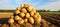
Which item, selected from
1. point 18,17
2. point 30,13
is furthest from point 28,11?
point 18,17

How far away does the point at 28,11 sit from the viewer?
4.99 meters

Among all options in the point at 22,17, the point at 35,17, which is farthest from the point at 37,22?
the point at 22,17

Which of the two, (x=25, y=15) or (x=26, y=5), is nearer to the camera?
(x=25, y=15)

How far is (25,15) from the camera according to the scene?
15.8ft

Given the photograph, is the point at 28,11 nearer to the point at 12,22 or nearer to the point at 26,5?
the point at 26,5

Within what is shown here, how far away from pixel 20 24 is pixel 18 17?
23 cm

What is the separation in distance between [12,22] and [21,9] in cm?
59

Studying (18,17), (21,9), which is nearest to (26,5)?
(21,9)

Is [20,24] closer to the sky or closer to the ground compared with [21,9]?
closer to the ground

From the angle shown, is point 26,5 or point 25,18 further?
point 26,5

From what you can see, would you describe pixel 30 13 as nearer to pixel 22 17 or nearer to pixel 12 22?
pixel 22 17

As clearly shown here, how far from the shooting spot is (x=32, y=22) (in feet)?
15.8

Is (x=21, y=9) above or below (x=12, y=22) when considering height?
above

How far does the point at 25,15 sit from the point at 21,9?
32cm
